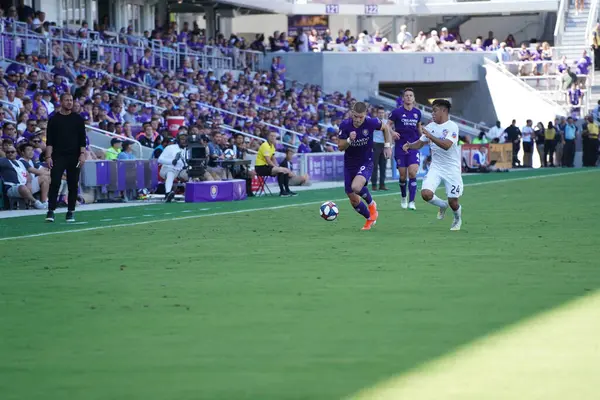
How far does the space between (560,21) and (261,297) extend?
2053 inches

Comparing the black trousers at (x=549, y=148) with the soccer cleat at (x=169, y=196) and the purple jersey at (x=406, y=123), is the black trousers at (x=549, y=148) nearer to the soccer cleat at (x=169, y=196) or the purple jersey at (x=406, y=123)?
the soccer cleat at (x=169, y=196)

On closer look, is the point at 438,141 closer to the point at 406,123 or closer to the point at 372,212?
the point at 372,212

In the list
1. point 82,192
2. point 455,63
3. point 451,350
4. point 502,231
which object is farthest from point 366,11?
point 451,350

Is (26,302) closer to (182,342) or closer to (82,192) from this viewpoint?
(182,342)

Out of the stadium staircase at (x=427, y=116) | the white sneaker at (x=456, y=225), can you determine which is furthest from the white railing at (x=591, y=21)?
the white sneaker at (x=456, y=225)

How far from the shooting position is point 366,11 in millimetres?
64750

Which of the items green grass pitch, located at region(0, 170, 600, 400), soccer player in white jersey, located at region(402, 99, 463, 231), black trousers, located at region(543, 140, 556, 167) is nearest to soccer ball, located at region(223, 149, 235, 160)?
green grass pitch, located at region(0, 170, 600, 400)

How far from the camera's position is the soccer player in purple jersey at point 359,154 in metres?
16.9

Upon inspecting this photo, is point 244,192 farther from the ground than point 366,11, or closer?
closer

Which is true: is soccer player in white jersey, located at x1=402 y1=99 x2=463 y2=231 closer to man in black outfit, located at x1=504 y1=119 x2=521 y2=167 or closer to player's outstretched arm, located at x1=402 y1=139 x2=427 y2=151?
player's outstretched arm, located at x1=402 y1=139 x2=427 y2=151

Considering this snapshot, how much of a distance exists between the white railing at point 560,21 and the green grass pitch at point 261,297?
138 feet

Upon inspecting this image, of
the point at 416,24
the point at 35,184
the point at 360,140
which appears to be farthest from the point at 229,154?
the point at 416,24

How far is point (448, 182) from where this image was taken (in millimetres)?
16453

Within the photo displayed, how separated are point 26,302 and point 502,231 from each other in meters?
7.94
